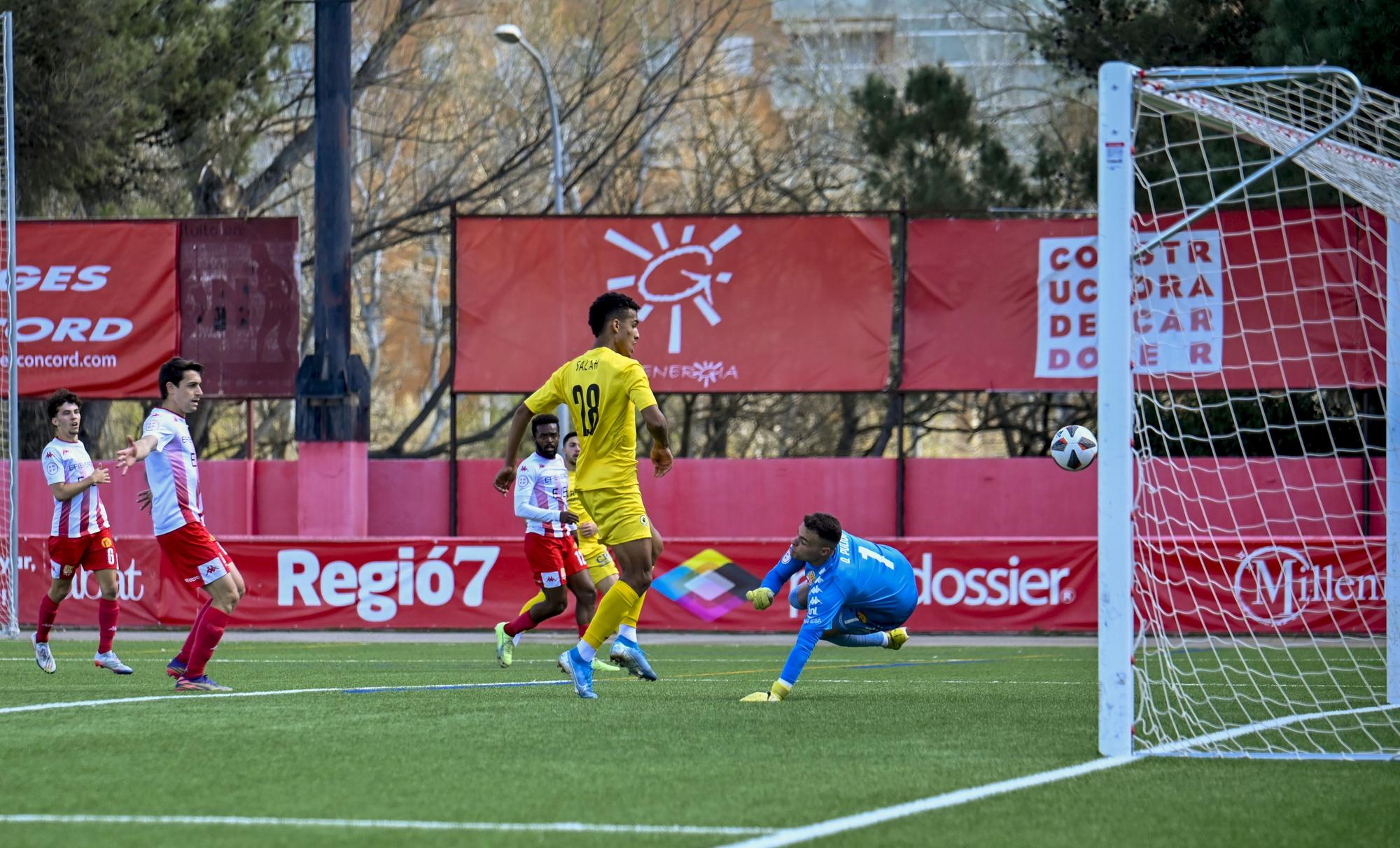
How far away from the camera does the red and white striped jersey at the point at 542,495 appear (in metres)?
13.7

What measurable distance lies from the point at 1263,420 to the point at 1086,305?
3.13 meters

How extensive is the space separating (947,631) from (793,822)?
13.8 metres

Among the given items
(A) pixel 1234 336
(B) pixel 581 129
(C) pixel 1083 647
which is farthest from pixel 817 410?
(C) pixel 1083 647

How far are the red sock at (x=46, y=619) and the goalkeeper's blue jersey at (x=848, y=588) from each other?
17.9 feet

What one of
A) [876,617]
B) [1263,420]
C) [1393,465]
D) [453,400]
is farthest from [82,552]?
[1263,420]

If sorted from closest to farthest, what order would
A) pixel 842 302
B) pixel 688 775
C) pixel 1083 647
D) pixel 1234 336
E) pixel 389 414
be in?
pixel 688 775, pixel 1083 647, pixel 1234 336, pixel 842 302, pixel 389 414

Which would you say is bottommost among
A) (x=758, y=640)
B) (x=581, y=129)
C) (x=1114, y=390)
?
(x=758, y=640)

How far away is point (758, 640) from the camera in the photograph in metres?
18.1

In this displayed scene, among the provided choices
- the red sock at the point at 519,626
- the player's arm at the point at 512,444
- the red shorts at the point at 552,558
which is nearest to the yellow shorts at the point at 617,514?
the player's arm at the point at 512,444

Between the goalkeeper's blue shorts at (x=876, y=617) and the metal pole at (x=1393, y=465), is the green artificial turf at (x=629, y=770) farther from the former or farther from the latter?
the metal pole at (x=1393, y=465)

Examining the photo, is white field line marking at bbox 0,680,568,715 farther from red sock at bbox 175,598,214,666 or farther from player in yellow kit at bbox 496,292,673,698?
player in yellow kit at bbox 496,292,673,698

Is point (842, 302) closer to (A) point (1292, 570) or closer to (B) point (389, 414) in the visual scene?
(A) point (1292, 570)

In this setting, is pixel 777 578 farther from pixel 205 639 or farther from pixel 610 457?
pixel 205 639

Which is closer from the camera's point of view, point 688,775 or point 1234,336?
point 688,775
